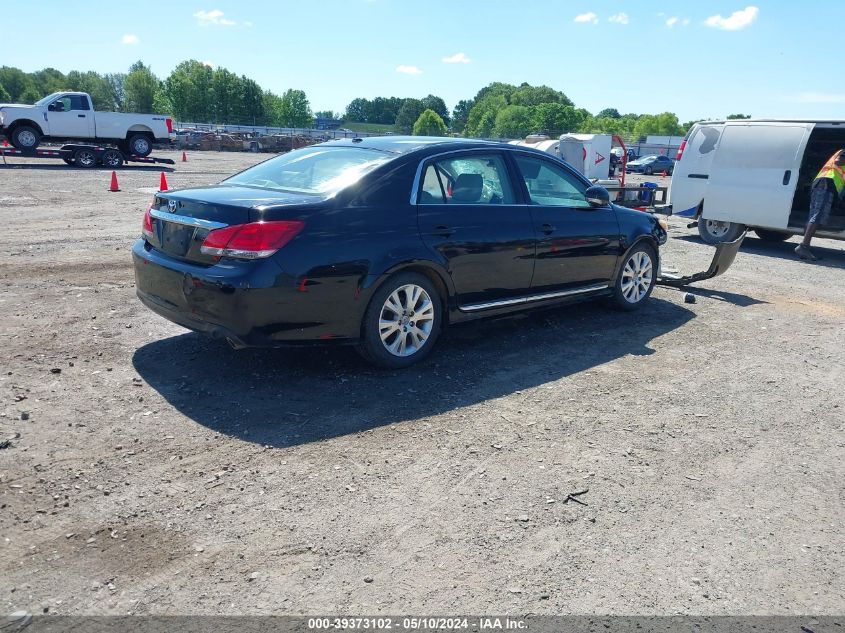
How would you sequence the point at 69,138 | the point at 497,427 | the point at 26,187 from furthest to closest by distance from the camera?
the point at 69,138
the point at 26,187
the point at 497,427

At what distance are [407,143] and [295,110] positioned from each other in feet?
485

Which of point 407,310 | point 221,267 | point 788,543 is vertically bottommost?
point 788,543

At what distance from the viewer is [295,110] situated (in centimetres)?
14500

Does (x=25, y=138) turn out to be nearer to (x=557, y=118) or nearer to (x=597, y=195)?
(x=597, y=195)

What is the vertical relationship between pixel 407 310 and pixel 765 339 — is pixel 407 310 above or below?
above

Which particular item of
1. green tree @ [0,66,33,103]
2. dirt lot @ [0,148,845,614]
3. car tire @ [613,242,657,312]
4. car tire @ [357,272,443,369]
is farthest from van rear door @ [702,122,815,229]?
green tree @ [0,66,33,103]

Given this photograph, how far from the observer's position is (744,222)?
12266 millimetres

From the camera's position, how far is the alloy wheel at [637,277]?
7.24m

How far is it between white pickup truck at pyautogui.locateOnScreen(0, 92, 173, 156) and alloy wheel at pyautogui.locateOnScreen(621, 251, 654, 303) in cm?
A: 2372

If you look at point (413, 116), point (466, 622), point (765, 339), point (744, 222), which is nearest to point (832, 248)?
point (744, 222)

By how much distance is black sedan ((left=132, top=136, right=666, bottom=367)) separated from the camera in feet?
14.8

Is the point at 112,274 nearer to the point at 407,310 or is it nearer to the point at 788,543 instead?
the point at 407,310

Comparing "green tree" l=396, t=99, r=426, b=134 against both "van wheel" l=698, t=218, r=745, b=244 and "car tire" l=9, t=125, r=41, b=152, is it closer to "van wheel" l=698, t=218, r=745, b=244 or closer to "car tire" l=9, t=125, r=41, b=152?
"car tire" l=9, t=125, r=41, b=152

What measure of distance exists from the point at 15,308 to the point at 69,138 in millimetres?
22186
